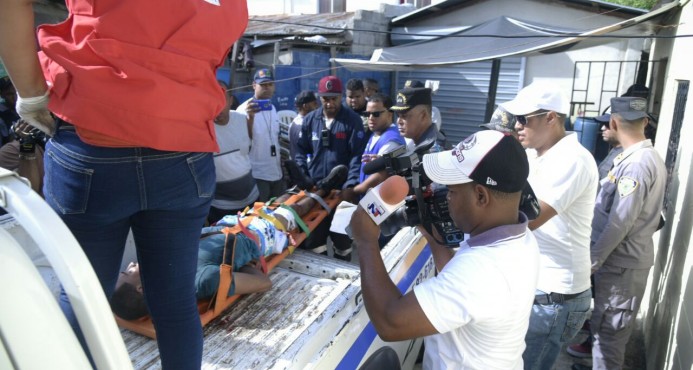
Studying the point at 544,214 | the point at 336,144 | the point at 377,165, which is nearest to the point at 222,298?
the point at 377,165

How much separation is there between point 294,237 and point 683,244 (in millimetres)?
2522

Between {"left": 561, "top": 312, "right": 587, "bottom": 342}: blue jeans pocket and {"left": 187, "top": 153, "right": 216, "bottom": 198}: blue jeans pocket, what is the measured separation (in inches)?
81.5

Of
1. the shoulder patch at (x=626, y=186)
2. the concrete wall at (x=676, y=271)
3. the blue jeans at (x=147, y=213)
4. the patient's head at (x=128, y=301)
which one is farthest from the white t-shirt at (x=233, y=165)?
the concrete wall at (x=676, y=271)

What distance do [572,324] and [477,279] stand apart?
1510 millimetres

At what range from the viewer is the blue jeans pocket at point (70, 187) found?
1.17m

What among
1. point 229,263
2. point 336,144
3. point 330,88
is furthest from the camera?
point 330,88

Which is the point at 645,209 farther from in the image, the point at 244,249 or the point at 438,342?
the point at 244,249

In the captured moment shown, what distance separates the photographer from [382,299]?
146 centimetres

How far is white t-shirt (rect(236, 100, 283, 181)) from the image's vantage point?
198 inches

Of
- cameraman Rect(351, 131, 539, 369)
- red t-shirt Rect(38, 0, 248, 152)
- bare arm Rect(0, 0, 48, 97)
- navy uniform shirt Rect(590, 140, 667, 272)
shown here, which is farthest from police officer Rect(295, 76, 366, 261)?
bare arm Rect(0, 0, 48, 97)

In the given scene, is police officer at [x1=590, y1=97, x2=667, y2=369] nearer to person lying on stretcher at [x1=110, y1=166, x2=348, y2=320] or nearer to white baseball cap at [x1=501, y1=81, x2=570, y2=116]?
white baseball cap at [x1=501, y1=81, x2=570, y2=116]

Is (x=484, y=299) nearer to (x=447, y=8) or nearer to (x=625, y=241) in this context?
(x=625, y=241)

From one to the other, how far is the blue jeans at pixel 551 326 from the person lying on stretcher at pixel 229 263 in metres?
1.48

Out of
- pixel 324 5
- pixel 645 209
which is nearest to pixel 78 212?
pixel 645 209
